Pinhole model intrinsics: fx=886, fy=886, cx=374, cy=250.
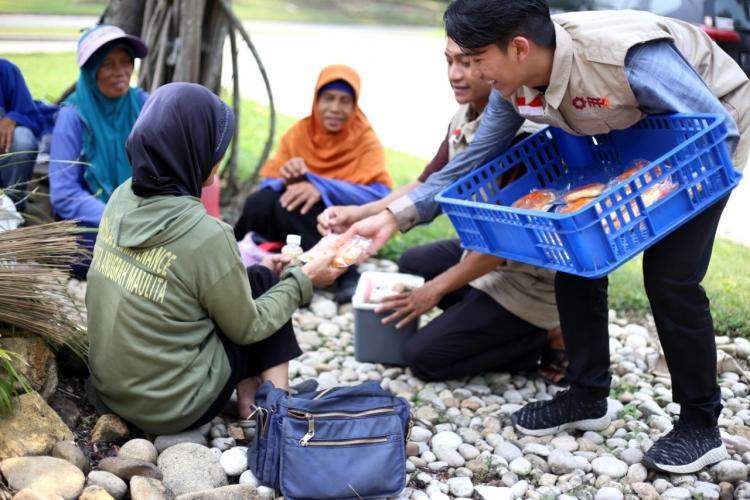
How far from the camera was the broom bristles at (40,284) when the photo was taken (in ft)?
9.89

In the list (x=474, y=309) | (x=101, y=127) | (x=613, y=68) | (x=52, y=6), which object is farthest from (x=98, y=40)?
(x=52, y=6)

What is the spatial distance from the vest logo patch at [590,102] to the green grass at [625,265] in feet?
6.89

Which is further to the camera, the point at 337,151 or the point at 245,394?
the point at 337,151

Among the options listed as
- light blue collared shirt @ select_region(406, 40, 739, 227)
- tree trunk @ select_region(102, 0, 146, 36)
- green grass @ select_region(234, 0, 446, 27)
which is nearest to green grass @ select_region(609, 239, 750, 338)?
light blue collared shirt @ select_region(406, 40, 739, 227)

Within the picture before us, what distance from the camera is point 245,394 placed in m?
3.37

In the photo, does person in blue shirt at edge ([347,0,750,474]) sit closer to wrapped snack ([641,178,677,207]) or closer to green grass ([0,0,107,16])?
wrapped snack ([641,178,677,207])

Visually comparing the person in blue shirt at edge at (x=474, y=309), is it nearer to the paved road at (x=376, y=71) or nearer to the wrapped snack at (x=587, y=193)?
the wrapped snack at (x=587, y=193)

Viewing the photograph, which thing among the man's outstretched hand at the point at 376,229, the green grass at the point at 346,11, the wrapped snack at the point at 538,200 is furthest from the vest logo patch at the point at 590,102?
the green grass at the point at 346,11

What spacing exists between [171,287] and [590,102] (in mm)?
1480

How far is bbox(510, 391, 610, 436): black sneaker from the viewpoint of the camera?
3.43 m

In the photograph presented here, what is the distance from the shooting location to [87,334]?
3.17 m

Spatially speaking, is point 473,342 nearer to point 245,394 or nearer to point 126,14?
point 245,394

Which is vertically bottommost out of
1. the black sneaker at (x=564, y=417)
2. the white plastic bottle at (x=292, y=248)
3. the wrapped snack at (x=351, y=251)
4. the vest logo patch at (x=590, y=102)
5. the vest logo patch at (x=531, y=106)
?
the black sneaker at (x=564, y=417)

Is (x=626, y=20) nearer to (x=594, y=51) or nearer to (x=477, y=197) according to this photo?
(x=594, y=51)
